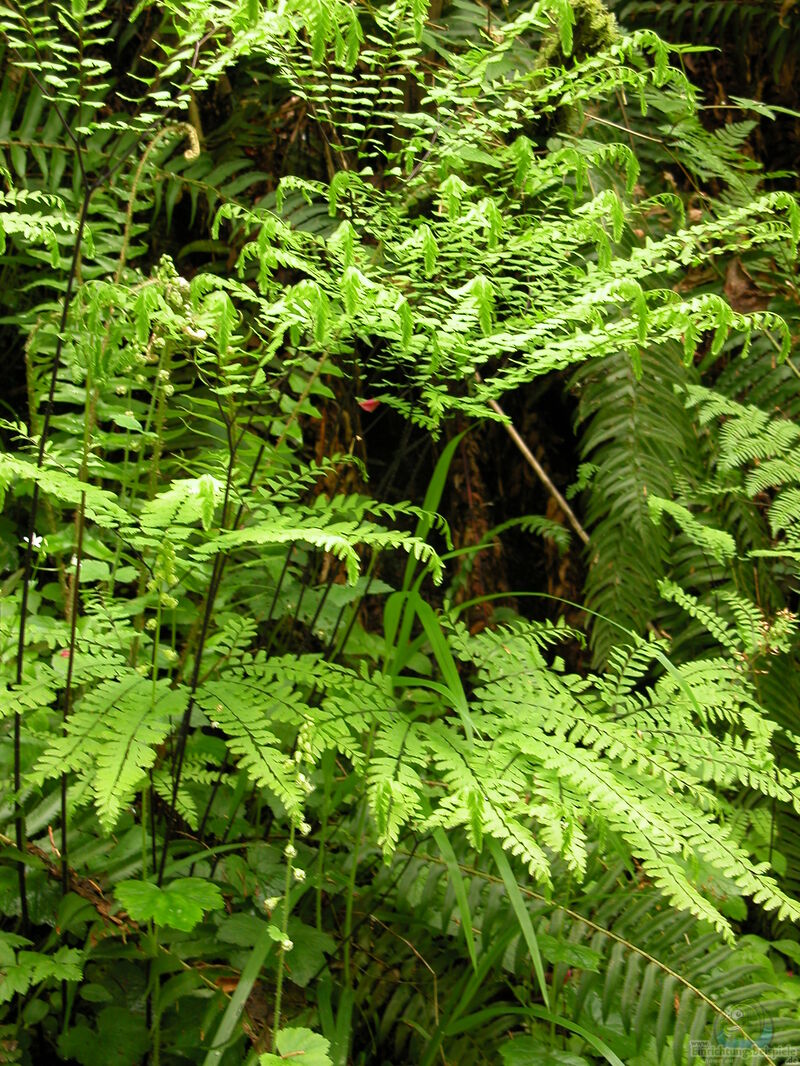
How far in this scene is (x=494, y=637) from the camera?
1.69 m

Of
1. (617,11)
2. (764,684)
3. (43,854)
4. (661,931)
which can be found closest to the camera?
(43,854)

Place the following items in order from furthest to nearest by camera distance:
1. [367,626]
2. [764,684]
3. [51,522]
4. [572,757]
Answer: [367,626]
[764,684]
[51,522]
[572,757]

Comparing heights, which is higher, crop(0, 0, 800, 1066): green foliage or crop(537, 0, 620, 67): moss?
crop(537, 0, 620, 67): moss

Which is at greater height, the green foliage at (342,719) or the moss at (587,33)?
the moss at (587,33)

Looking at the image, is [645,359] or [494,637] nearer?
[494,637]

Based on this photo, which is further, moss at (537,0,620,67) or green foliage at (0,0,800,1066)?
moss at (537,0,620,67)

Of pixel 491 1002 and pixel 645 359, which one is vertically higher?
pixel 645 359

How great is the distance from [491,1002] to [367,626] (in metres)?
1.22

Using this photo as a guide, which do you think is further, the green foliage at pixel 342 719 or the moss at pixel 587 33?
the moss at pixel 587 33

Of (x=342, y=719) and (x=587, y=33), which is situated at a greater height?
(x=587, y=33)

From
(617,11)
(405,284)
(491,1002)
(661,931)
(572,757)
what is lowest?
(491,1002)

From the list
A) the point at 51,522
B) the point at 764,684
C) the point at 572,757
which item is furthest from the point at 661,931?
the point at 51,522

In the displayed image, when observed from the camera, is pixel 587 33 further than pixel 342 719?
Yes

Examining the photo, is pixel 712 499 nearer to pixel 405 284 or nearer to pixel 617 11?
pixel 405 284
